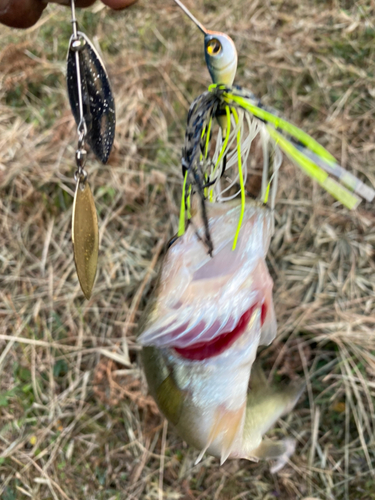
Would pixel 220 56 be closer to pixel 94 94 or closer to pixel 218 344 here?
pixel 94 94

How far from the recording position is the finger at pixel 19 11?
39.9 inches

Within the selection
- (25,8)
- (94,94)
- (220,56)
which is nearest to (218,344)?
(220,56)

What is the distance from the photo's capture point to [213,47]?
761 mm

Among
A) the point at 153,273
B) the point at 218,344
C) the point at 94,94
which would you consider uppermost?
the point at 94,94

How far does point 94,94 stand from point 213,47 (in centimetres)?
36

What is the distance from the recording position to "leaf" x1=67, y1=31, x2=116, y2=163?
0.94 meters

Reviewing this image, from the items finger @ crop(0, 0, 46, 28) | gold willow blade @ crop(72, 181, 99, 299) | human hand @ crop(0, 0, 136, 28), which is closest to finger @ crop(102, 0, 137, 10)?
human hand @ crop(0, 0, 136, 28)

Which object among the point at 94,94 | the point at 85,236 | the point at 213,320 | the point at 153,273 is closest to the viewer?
the point at 213,320

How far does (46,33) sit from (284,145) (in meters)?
1.99

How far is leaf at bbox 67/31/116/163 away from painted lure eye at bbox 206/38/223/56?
322 mm

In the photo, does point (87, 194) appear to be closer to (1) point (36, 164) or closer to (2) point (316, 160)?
(2) point (316, 160)

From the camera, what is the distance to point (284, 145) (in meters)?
0.69

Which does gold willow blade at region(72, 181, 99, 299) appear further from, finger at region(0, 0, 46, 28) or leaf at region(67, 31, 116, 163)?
finger at region(0, 0, 46, 28)

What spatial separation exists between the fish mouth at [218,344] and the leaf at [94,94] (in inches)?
22.4
